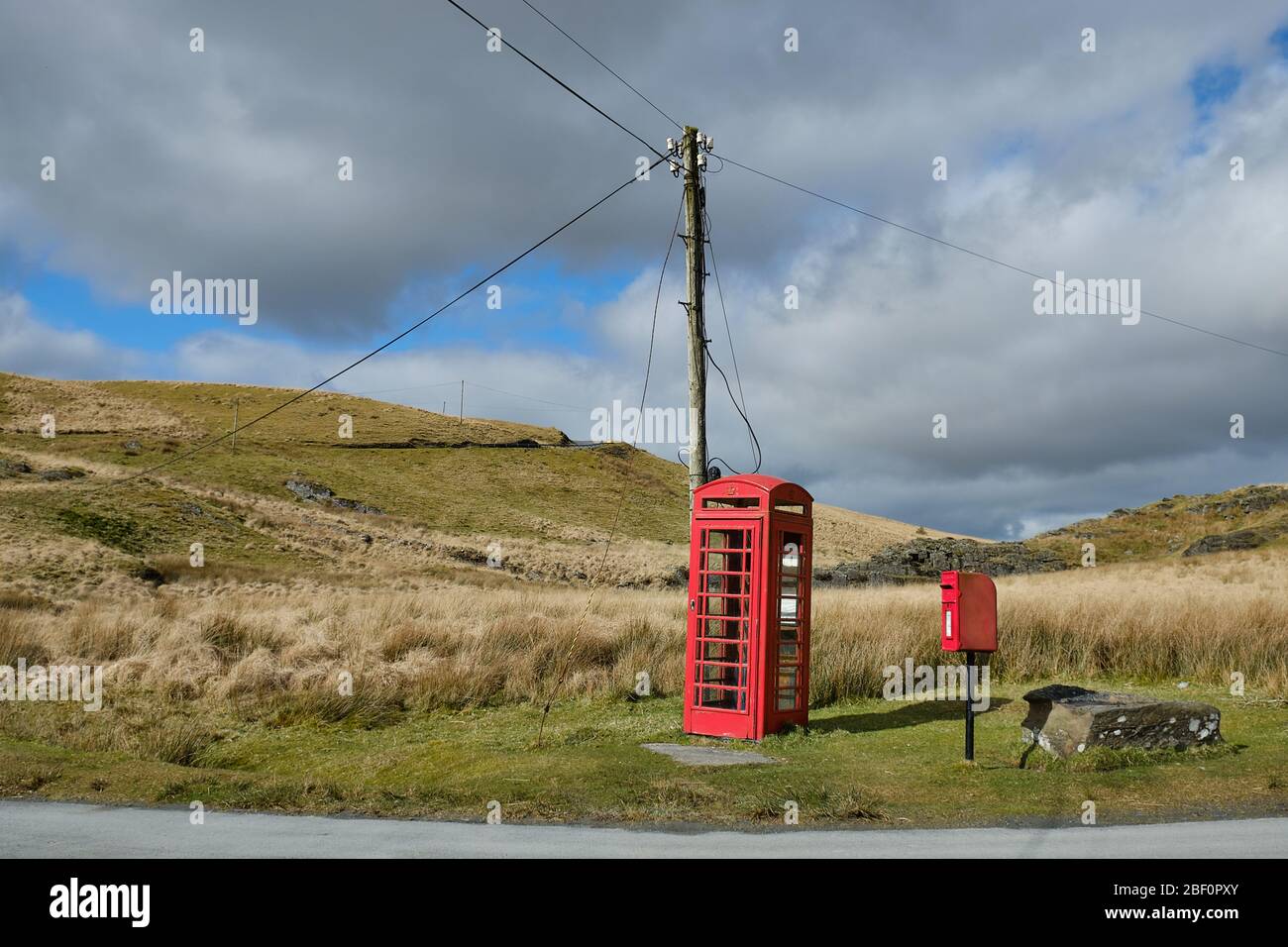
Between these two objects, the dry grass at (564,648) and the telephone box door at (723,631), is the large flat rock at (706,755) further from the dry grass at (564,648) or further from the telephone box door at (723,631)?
the dry grass at (564,648)

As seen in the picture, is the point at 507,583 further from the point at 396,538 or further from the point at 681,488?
the point at 681,488

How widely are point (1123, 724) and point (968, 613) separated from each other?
169cm

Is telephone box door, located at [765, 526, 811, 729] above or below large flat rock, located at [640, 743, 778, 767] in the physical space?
above

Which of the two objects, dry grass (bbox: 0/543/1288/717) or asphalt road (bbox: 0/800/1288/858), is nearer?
asphalt road (bbox: 0/800/1288/858)

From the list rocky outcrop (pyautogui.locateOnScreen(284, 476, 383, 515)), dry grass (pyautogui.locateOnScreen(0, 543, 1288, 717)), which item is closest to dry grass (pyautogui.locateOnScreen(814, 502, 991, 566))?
rocky outcrop (pyautogui.locateOnScreen(284, 476, 383, 515))

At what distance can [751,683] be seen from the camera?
1061 centimetres

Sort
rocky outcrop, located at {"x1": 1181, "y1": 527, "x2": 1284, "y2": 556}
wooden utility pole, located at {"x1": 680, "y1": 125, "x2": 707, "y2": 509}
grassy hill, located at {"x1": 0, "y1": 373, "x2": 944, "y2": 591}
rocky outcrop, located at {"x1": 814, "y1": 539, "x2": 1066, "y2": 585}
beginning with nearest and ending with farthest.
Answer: wooden utility pole, located at {"x1": 680, "y1": 125, "x2": 707, "y2": 509}
grassy hill, located at {"x1": 0, "y1": 373, "x2": 944, "y2": 591}
rocky outcrop, located at {"x1": 1181, "y1": 527, "x2": 1284, "y2": 556}
rocky outcrop, located at {"x1": 814, "y1": 539, "x2": 1066, "y2": 585}

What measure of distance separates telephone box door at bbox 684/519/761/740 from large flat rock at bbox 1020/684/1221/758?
3072 mm

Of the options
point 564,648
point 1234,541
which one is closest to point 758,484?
point 564,648

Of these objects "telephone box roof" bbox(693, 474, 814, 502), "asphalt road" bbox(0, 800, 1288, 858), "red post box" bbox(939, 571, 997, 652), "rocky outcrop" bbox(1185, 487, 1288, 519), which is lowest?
"asphalt road" bbox(0, 800, 1288, 858)

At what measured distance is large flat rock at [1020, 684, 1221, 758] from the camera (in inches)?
340

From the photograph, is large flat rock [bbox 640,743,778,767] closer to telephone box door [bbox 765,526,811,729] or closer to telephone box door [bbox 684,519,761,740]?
telephone box door [bbox 684,519,761,740]

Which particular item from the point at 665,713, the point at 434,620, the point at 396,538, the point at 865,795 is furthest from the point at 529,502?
the point at 865,795

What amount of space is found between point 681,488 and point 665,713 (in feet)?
275
